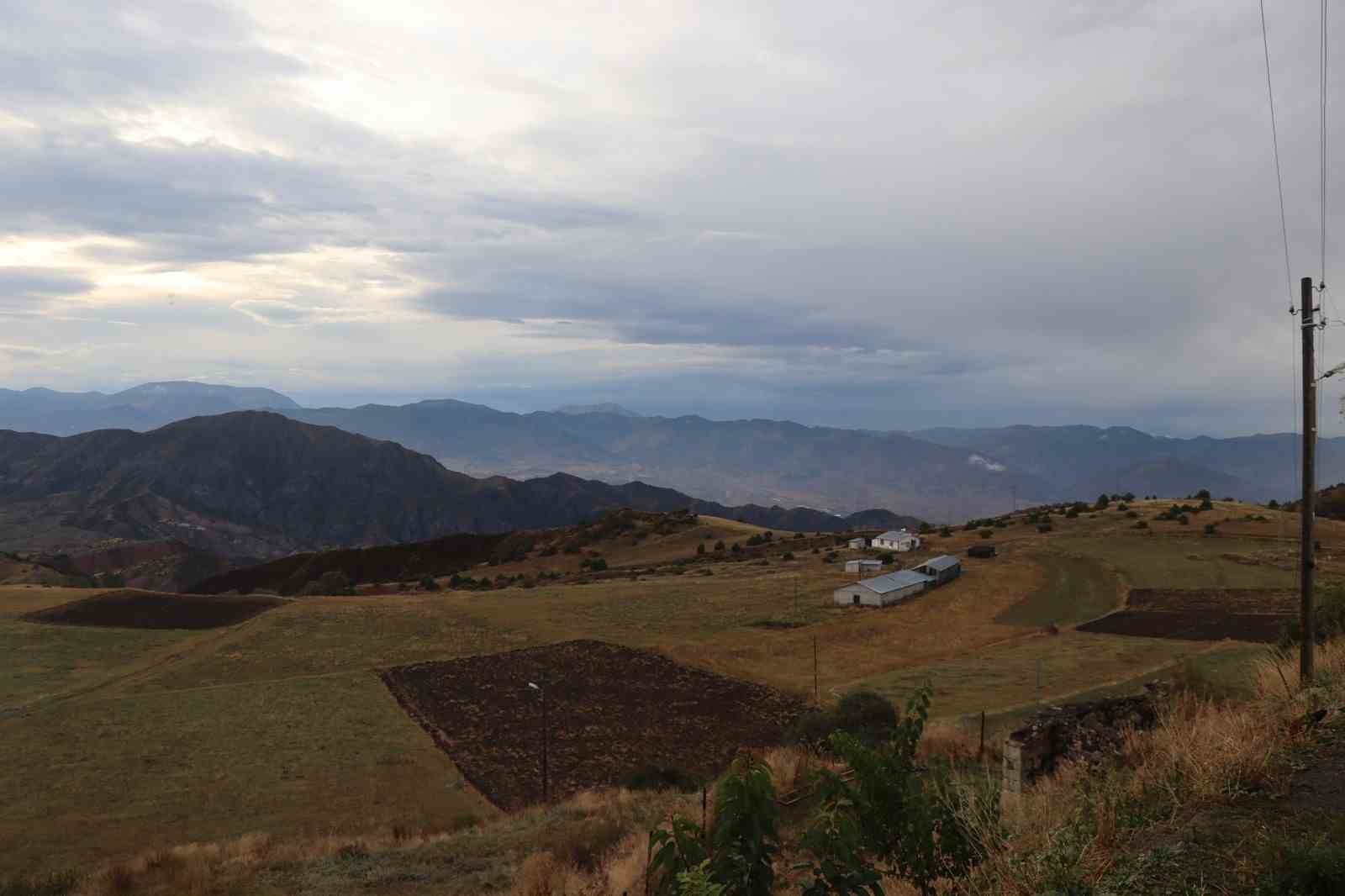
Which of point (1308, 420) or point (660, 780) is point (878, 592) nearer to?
point (660, 780)

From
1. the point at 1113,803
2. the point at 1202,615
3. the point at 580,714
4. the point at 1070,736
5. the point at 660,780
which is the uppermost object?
the point at 1113,803

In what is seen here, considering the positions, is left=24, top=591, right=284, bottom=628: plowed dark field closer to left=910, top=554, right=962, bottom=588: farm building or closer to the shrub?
the shrub

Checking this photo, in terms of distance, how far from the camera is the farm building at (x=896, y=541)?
267 feet

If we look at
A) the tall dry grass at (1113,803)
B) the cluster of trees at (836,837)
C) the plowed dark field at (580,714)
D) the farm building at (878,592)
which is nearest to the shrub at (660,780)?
the plowed dark field at (580,714)

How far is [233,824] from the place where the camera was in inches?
903

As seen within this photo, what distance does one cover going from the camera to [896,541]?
8200cm

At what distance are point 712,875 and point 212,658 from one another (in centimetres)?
4673

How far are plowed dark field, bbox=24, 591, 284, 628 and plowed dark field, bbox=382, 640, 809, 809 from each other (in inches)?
820

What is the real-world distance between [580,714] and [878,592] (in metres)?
28.6

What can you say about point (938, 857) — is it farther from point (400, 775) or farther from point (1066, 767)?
point (400, 775)

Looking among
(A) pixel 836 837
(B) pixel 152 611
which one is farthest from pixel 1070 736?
(B) pixel 152 611


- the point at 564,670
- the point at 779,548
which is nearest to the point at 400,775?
the point at 564,670

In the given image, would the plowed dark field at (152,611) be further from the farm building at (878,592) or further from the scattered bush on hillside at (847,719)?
the scattered bush on hillside at (847,719)

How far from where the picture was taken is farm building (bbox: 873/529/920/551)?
81.4 meters
